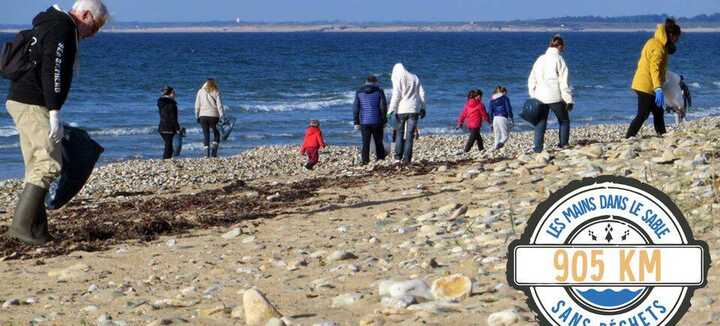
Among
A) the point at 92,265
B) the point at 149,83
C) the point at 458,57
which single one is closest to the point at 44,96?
the point at 92,265

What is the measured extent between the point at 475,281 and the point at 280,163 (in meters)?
17.8

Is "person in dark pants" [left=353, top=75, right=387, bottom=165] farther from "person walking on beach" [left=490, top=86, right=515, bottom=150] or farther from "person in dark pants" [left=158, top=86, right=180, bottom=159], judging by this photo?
"person in dark pants" [left=158, top=86, right=180, bottom=159]

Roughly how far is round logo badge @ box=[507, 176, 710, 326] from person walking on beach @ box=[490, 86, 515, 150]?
1812 cm

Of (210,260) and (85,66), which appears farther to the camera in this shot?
(85,66)

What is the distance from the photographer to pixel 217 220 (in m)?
10.6

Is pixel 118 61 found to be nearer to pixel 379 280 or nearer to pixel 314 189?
pixel 314 189

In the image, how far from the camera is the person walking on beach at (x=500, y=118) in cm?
2219

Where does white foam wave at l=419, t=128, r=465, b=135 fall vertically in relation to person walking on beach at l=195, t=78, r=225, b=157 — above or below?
below

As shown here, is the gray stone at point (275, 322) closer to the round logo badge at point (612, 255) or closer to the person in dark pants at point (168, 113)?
the round logo badge at point (612, 255)

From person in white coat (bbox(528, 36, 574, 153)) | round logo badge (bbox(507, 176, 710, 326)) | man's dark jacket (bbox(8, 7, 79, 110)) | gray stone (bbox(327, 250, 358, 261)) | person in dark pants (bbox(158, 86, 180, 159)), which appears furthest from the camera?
person in dark pants (bbox(158, 86, 180, 159))

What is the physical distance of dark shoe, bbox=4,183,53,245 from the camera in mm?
9203

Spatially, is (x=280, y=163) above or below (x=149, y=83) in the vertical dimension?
above

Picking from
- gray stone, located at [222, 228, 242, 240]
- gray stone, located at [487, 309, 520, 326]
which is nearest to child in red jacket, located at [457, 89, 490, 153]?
gray stone, located at [222, 228, 242, 240]

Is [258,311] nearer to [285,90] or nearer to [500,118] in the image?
[500,118]
